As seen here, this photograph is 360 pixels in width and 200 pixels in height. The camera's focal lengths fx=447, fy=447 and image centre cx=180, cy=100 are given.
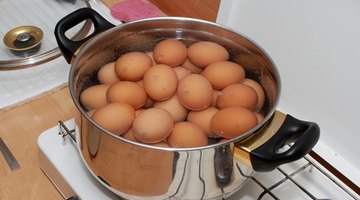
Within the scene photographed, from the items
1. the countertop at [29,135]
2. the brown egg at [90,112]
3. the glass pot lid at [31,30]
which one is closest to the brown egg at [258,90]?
the brown egg at [90,112]

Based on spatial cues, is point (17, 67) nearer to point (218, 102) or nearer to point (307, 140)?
point (218, 102)

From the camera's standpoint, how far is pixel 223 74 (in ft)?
1.99

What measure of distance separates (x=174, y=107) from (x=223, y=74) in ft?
0.27

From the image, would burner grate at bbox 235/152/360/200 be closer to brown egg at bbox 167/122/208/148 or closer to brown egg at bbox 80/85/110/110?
brown egg at bbox 167/122/208/148

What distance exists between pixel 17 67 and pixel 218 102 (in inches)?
18.8

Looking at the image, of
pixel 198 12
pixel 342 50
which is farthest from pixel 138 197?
pixel 198 12

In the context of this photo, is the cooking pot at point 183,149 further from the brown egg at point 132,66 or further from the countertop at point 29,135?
the countertop at point 29,135

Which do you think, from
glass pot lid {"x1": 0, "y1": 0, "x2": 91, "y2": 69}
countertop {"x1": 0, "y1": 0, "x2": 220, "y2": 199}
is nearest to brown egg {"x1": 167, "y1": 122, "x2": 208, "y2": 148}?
countertop {"x1": 0, "y1": 0, "x2": 220, "y2": 199}

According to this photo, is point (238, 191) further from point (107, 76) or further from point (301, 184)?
point (107, 76)

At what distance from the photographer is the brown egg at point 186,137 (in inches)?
21.2

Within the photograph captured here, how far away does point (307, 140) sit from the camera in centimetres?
50

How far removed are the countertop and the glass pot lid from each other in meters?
0.12

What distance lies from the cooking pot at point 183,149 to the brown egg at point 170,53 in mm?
37

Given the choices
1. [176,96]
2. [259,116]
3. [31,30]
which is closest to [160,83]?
[176,96]
